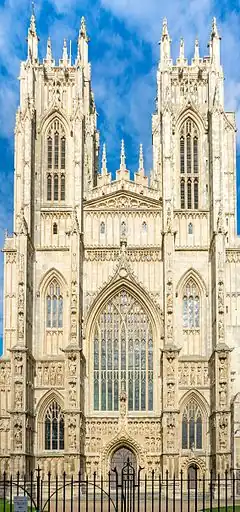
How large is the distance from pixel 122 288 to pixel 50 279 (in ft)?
14.1

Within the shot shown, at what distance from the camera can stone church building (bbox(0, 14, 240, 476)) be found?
48.0 m

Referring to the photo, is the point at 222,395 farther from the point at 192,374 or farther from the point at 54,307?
the point at 54,307

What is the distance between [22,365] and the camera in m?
47.1

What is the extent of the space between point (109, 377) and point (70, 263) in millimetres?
7059

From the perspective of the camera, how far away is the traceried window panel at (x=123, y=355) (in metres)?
50.5

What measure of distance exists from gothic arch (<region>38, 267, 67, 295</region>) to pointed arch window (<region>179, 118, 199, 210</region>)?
28.0 ft

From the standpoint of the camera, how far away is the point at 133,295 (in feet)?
169

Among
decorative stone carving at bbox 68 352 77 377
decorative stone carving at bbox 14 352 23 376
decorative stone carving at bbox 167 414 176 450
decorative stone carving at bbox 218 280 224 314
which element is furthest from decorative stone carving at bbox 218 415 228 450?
decorative stone carving at bbox 14 352 23 376

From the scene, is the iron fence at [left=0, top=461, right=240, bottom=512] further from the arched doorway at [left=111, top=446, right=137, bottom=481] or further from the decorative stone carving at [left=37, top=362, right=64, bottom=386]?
the decorative stone carving at [left=37, top=362, right=64, bottom=386]

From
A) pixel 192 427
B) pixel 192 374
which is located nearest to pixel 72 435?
pixel 192 427

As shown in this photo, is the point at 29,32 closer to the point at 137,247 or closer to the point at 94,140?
the point at 94,140

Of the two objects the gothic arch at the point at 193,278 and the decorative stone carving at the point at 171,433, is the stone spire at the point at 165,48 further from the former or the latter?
the decorative stone carving at the point at 171,433

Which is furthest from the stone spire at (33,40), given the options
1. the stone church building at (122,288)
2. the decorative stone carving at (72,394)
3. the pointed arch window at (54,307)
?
the decorative stone carving at (72,394)

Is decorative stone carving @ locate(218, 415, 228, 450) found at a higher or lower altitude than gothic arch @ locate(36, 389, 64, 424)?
lower
